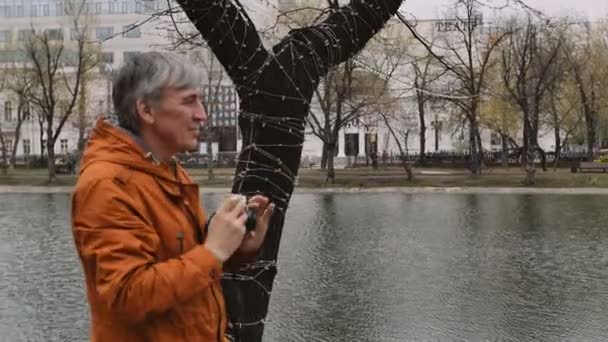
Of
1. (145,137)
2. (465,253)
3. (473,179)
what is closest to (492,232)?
(465,253)

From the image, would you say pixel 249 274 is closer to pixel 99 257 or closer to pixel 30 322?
pixel 99 257

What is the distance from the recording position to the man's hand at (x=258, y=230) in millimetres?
2311

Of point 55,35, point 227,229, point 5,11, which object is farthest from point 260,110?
point 5,11

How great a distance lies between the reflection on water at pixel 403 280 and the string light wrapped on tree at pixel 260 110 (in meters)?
4.13

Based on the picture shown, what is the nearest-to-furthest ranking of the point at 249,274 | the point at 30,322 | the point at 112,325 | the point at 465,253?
the point at 112,325 < the point at 249,274 < the point at 30,322 < the point at 465,253

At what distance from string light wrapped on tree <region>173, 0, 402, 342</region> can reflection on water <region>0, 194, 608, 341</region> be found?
413 centimetres

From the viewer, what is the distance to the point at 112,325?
200 cm

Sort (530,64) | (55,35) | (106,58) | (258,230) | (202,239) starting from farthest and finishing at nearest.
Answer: (106,58) → (55,35) → (530,64) → (258,230) → (202,239)

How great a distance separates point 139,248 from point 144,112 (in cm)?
43

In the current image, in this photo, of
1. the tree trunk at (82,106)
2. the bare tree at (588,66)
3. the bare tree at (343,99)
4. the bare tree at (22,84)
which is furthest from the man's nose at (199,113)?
the tree trunk at (82,106)

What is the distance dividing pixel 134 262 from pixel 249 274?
1314 millimetres

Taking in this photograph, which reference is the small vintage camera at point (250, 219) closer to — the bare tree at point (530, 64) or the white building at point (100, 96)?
the bare tree at point (530, 64)

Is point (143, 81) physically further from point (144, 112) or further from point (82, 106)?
point (82, 106)

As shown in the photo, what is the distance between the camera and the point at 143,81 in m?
2.10
